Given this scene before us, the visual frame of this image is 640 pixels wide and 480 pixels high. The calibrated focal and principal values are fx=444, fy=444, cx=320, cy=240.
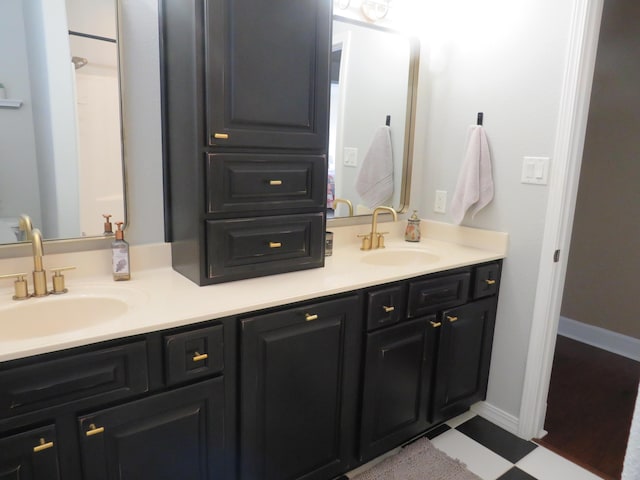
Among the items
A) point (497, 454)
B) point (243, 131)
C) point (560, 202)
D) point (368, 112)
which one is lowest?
point (497, 454)

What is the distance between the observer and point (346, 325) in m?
1.56

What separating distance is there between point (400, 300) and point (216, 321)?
759 mm

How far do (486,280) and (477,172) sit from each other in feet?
1.68

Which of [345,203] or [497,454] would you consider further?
[345,203]

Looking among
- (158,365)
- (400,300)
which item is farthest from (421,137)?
(158,365)

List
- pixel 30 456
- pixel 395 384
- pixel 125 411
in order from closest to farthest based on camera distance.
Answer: pixel 30 456 → pixel 125 411 → pixel 395 384

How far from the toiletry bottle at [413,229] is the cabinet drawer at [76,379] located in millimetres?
1529

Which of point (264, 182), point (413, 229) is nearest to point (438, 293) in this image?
point (413, 229)

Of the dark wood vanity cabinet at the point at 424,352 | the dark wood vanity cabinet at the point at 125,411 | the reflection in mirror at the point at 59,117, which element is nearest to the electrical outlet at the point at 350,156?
the dark wood vanity cabinet at the point at 424,352

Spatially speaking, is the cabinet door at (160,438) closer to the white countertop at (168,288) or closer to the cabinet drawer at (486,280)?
the white countertop at (168,288)

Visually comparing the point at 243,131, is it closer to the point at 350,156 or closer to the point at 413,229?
the point at 350,156

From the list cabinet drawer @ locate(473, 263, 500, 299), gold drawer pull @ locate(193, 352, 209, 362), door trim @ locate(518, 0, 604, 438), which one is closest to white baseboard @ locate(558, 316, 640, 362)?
door trim @ locate(518, 0, 604, 438)

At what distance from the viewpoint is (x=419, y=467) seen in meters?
1.84

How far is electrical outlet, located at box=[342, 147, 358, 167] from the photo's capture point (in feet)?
7.10
